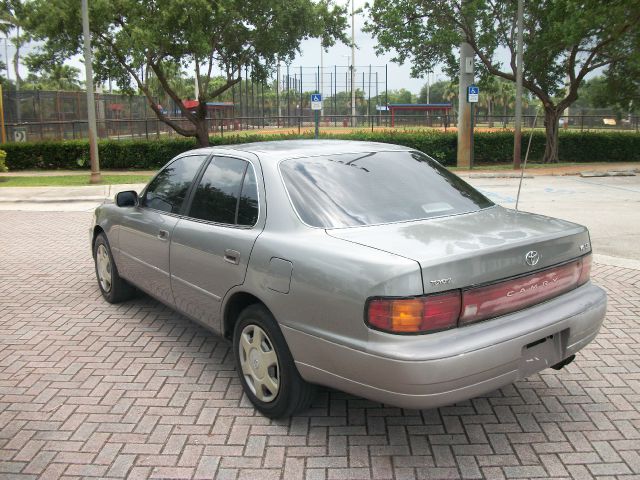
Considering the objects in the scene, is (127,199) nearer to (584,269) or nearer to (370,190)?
(370,190)

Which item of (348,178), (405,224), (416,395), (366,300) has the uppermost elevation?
(348,178)

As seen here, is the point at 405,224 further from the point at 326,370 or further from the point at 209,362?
the point at 209,362

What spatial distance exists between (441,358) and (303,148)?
1984 millimetres

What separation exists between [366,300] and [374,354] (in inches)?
10.2

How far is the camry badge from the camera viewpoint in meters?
3.31

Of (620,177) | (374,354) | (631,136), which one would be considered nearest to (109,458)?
(374,354)

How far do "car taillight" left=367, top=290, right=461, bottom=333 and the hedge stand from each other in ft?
70.6

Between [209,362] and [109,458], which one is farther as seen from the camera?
[209,362]

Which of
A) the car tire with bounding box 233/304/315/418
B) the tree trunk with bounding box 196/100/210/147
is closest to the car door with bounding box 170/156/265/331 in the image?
the car tire with bounding box 233/304/315/418

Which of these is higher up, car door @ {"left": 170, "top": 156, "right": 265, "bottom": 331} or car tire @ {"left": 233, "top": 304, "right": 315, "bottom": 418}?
car door @ {"left": 170, "top": 156, "right": 265, "bottom": 331}

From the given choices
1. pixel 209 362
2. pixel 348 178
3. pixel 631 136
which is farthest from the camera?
pixel 631 136

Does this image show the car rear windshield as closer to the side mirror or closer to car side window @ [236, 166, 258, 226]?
car side window @ [236, 166, 258, 226]

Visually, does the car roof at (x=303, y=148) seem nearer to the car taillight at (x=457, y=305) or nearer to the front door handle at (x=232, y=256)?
the front door handle at (x=232, y=256)

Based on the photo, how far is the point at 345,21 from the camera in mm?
25453
